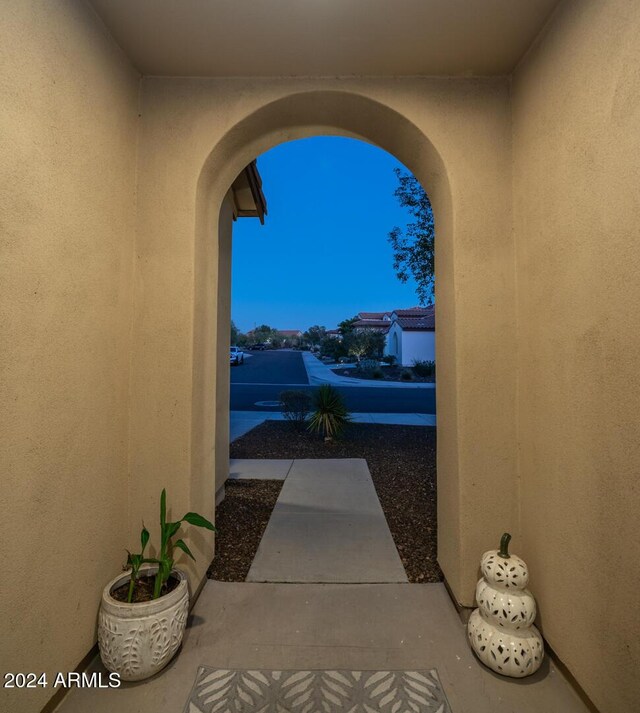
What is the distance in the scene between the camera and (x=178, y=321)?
6.90 feet

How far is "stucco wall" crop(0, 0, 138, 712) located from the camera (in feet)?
4.28

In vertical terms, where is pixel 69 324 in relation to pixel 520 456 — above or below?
above

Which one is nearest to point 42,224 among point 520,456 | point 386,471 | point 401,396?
point 520,456

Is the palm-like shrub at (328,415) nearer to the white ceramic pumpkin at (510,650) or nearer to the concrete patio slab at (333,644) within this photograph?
the concrete patio slab at (333,644)

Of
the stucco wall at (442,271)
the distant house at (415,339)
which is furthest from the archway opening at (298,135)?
the distant house at (415,339)

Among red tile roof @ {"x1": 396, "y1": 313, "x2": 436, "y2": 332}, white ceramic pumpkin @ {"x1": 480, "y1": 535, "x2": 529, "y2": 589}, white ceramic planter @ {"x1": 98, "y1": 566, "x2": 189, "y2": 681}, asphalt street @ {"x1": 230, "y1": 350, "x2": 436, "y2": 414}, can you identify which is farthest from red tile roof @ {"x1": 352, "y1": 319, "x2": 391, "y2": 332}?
white ceramic planter @ {"x1": 98, "y1": 566, "x2": 189, "y2": 681}

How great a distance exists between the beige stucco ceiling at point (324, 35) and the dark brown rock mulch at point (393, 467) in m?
3.38

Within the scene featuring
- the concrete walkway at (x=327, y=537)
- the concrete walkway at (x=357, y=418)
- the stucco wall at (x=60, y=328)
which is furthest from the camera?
the concrete walkway at (x=357, y=418)

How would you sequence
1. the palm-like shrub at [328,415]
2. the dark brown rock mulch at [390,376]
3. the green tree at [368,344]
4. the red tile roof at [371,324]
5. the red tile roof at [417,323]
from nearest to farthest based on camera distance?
the palm-like shrub at [328,415], the dark brown rock mulch at [390,376], the red tile roof at [417,323], the green tree at [368,344], the red tile roof at [371,324]

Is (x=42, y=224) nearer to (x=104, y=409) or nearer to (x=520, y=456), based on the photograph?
(x=104, y=409)

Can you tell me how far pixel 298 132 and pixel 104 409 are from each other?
2343 millimetres

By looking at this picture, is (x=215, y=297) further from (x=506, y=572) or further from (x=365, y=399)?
(x=365, y=399)

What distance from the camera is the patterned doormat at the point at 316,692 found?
1516 millimetres

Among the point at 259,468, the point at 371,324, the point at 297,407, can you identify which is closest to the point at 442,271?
the point at 259,468
